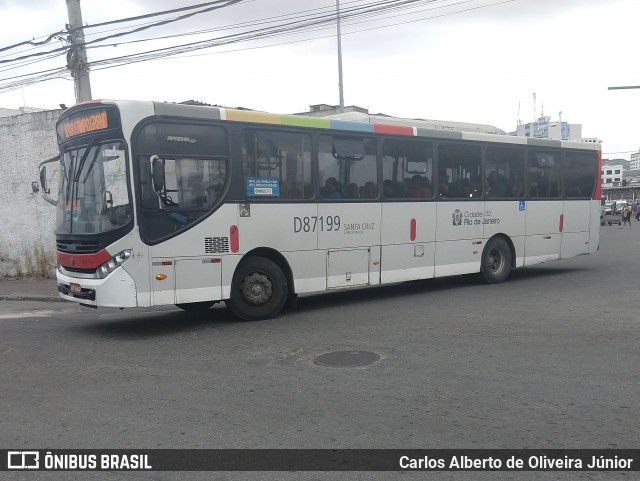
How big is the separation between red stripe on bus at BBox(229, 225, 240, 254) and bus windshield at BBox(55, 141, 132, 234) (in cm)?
160

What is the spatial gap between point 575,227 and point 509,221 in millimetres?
2649

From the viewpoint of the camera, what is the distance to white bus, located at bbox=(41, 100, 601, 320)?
858 centimetres

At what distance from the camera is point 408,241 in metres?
11.9

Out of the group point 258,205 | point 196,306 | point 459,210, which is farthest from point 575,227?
point 196,306

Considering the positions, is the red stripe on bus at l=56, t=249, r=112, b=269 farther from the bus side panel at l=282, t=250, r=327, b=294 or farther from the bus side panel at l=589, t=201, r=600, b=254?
the bus side panel at l=589, t=201, r=600, b=254

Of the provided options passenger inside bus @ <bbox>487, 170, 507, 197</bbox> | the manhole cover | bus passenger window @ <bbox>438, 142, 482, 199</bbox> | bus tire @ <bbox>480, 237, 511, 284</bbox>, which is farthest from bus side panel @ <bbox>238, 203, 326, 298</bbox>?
passenger inside bus @ <bbox>487, 170, 507, 197</bbox>

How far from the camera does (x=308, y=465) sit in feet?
13.9

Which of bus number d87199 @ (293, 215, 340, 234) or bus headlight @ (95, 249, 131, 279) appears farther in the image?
bus number d87199 @ (293, 215, 340, 234)

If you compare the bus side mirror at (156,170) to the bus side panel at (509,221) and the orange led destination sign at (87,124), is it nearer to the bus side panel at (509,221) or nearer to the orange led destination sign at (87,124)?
the orange led destination sign at (87,124)

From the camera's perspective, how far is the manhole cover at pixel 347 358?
6.96 m

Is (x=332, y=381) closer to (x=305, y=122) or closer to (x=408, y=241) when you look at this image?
(x=305, y=122)

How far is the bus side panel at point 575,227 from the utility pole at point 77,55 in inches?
490

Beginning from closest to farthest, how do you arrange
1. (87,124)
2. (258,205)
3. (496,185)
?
(87,124), (258,205), (496,185)
